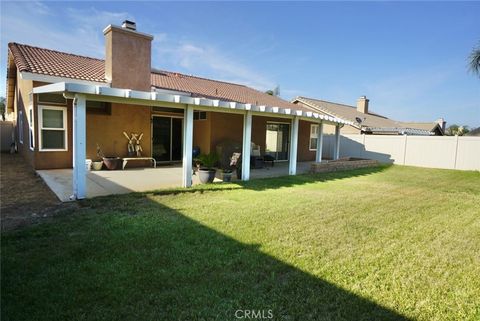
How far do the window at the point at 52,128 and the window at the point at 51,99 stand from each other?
20 cm

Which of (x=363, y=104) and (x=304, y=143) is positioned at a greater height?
(x=363, y=104)

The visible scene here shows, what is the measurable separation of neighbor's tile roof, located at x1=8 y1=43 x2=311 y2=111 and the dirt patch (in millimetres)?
3617

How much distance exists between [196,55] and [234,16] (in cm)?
581

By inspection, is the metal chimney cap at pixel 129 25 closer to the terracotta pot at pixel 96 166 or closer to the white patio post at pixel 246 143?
the terracotta pot at pixel 96 166

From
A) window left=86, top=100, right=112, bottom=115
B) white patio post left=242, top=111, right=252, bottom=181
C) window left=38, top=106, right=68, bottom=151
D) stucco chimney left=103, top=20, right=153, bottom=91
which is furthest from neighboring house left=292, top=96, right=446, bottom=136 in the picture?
window left=38, top=106, right=68, bottom=151

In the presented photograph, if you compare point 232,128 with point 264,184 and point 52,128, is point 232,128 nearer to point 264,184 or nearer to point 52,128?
point 264,184

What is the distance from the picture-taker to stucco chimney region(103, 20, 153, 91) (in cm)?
1131

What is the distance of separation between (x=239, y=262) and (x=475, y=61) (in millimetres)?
16985

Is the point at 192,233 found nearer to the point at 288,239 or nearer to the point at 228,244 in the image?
the point at 228,244

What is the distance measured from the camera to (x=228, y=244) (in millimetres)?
4465

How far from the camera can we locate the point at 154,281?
3.33 meters

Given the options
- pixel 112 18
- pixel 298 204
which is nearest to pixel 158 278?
pixel 298 204

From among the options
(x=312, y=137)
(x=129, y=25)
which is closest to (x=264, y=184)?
(x=129, y=25)

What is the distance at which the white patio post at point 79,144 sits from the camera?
6625 millimetres
